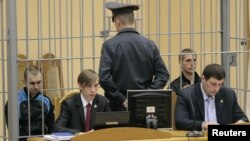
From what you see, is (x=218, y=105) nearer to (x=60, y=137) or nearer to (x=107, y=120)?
(x=107, y=120)

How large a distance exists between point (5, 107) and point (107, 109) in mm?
821

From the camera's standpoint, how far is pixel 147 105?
4523mm

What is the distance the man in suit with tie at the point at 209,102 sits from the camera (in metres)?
4.89

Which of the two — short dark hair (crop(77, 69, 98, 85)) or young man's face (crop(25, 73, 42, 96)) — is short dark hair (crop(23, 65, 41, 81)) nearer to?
young man's face (crop(25, 73, 42, 96))

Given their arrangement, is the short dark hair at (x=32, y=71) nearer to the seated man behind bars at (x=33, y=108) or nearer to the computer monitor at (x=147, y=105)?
the seated man behind bars at (x=33, y=108)

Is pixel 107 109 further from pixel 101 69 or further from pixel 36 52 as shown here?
pixel 36 52

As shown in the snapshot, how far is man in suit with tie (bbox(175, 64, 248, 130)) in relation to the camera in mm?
4895

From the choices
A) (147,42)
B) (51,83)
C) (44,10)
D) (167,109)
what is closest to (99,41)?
(44,10)

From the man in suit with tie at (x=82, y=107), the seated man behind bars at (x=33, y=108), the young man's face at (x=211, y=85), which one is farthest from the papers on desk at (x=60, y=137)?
the young man's face at (x=211, y=85)

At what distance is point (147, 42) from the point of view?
5156 mm

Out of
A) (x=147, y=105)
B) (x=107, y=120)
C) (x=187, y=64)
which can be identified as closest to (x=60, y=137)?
(x=107, y=120)

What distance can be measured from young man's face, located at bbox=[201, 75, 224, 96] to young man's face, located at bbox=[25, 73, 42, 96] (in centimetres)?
133

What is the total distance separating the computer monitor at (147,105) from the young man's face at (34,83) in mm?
1071

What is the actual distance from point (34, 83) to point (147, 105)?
47.1 inches
